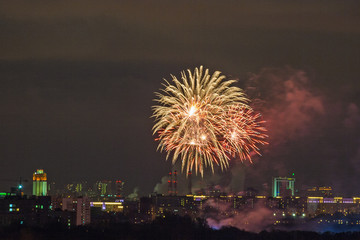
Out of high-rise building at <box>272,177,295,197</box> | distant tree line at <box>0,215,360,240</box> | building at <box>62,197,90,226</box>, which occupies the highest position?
high-rise building at <box>272,177,295,197</box>

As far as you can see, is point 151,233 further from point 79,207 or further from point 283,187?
point 283,187

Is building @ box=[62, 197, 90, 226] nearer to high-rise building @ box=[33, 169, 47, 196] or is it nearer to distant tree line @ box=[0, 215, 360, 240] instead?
distant tree line @ box=[0, 215, 360, 240]

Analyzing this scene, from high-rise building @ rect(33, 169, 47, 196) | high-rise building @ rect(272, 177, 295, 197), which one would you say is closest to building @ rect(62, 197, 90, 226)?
high-rise building @ rect(272, 177, 295, 197)

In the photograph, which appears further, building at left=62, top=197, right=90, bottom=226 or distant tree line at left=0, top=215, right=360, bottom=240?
building at left=62, top=197, right=90, bottom=226

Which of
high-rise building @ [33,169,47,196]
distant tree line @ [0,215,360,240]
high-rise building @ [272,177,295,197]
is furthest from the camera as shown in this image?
high-rise building @ [33,169,47,196]

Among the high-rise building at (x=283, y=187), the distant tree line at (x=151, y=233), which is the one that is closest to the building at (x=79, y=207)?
the distant tree line at (x=151, y=233)

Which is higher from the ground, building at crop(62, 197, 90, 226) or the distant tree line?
building at crop(62, 197, 90, 226)

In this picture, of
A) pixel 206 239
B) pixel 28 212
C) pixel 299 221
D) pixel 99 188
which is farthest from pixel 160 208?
pixel 99 188

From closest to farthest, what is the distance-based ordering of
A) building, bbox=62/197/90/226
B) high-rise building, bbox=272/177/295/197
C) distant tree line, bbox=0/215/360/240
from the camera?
distant tree line, bbox=0/215/360/240 < building, bbox=62/197/90/226 < high-rise building, bbox=272/177/295/197
